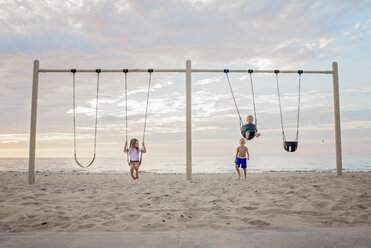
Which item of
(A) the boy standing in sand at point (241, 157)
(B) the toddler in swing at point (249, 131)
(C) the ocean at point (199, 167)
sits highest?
(B) the toddler in swing at point (249, 131)

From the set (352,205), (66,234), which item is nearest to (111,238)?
(66,234)

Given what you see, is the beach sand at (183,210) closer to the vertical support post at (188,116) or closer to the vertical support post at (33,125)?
the vertical support post at (33,125)

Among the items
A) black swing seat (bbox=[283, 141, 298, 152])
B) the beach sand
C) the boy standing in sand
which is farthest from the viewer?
the boy standing in sand

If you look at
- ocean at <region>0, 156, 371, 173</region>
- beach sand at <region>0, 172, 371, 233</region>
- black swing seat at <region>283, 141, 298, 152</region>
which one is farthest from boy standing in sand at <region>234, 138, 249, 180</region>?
ocean at <region>0, 156, 371, 173</region>

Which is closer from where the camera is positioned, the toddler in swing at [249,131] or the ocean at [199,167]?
the toddler in swing at [249,131]

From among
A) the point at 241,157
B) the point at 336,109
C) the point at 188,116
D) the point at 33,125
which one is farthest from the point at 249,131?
the point at 33,125

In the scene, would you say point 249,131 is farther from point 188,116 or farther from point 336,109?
point 336,109

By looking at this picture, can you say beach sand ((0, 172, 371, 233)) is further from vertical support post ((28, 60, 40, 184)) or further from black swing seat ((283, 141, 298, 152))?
vertical support post ((28, 60, 40, 184))

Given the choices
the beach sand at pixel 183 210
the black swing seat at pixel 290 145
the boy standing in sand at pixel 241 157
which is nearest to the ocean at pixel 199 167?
the boy standing in sand at pixel 241 157

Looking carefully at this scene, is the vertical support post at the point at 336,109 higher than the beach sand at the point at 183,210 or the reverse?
higher

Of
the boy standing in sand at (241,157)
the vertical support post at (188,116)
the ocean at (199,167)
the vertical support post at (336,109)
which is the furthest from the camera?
the ocean at (199,167)

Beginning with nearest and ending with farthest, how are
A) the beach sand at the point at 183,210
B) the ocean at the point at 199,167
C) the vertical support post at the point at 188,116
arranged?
the beach sand at the point at 183,210
the vertical support post at the point at 188,116
the ocean at the point at 199,167

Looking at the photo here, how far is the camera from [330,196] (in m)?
5.33

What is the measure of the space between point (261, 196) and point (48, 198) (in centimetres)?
427
